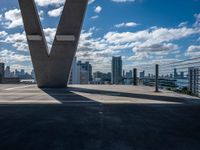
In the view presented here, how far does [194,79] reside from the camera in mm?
7367

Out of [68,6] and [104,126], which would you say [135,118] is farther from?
[68,6]

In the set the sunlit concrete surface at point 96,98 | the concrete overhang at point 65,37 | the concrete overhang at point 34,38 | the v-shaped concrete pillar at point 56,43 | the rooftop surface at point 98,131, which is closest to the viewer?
the rooftop surface at point 98,131

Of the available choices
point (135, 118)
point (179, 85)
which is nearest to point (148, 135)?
point (135, 118)

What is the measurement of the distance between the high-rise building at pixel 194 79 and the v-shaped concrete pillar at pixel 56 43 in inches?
200

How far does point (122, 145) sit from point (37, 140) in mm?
992

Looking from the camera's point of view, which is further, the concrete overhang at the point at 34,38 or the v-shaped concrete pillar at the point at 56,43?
the concrete overhang at the point at 34,38

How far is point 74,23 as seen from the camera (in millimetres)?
9594

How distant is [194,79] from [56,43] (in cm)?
625

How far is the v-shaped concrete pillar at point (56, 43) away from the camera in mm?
9258

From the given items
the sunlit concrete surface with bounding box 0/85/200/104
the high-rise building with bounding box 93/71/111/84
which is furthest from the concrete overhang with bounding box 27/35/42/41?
the high-rise building with bounding box 93/71/111/84

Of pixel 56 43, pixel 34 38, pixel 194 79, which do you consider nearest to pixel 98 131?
pixel 194 79

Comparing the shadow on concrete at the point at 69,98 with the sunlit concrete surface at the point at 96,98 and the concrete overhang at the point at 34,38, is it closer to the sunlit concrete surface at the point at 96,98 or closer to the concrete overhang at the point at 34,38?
the sunlit concrete surface at the point at 96,98

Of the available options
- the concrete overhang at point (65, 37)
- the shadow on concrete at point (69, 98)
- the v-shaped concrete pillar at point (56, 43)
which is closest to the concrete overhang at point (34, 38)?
the v-shaped concrete pillar at point (56, 43)

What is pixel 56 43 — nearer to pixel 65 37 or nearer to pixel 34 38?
pixel 65 37
